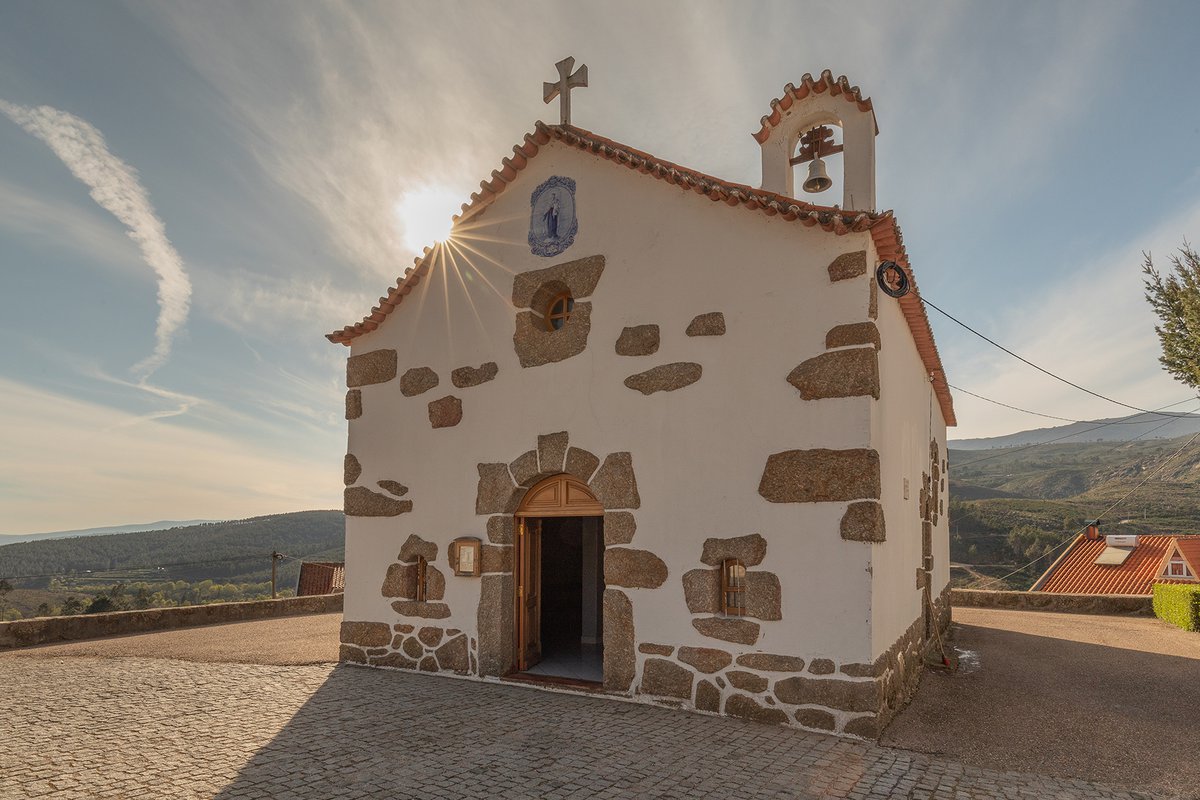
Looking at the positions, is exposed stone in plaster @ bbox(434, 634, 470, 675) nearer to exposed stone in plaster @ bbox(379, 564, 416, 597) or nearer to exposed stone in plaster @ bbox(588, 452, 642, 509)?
exposed stone in plaster @ bbox(379, 564, 416, 597)

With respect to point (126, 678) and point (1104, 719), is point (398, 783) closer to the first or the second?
point (126, 678)

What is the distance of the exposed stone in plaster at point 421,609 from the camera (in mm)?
7828

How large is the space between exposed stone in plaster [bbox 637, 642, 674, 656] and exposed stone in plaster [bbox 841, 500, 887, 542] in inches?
76.8

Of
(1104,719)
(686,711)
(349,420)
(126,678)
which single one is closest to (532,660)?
(686,711)

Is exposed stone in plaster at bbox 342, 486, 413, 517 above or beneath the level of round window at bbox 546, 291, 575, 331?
beneath

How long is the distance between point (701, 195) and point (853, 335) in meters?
2.10

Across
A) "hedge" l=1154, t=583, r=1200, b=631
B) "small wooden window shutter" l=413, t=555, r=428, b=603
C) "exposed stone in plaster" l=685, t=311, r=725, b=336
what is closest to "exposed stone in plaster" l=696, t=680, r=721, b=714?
"exposed stone in plaster" l=685, t=311, r=725, b=336

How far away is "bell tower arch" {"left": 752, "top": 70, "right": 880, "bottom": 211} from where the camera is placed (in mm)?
7477

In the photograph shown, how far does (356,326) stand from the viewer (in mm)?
9000

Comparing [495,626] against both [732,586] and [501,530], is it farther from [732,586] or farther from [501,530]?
[732,586]

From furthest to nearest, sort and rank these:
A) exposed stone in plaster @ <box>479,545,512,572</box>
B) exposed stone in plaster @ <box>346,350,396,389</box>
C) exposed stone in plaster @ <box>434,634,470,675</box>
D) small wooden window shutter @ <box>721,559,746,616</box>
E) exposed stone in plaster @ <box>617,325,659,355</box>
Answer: exposed stone in plaster @ <box>346,350,396,389</box>
exposed stone in plaster @ <box>434,634,470,675</box>
exposed stone in plaster @ <box>479,545,512,572</box>
exposed stone in plaster @ <box>617,325,659,355</box>
small wooden window shutter @ <box>721,559,746,616</box>

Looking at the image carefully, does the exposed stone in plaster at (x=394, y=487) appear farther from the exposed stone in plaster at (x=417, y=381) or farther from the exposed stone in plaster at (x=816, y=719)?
the exposed stone in plaster at (x=816, y=719)

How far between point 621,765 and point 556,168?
240 inches

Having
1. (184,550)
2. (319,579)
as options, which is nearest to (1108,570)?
(319,579)
